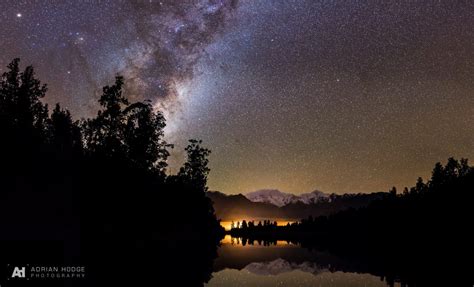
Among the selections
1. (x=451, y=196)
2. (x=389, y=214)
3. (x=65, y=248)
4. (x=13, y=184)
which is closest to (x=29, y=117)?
(x=13, y=184)

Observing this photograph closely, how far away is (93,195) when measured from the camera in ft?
160

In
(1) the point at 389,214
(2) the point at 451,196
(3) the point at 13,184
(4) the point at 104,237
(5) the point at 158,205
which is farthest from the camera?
(1) the point at 389,214

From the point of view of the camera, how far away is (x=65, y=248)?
38.0m

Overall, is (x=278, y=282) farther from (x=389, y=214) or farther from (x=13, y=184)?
(x=389, y=214)

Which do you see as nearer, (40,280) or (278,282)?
(40,280)

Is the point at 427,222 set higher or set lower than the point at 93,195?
lower

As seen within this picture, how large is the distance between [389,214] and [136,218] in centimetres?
11767
